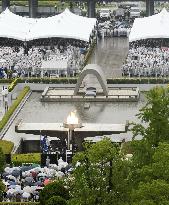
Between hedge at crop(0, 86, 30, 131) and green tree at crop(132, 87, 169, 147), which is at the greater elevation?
green tree at crop(132, 87, 169, 147)

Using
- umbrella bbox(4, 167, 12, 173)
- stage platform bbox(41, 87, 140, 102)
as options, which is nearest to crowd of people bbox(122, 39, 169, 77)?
stage platform bbox(41, 87, 140, 102)

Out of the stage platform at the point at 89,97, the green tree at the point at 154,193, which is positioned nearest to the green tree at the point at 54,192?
the green tree at the point at 154,193

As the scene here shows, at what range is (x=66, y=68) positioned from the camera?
4669 centimetres

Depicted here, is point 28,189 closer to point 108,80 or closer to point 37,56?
point 108,80

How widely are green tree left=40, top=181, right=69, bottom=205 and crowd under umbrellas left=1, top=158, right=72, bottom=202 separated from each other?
2.47 metres

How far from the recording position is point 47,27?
54531 millimetres

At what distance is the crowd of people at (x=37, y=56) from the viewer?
4697cm

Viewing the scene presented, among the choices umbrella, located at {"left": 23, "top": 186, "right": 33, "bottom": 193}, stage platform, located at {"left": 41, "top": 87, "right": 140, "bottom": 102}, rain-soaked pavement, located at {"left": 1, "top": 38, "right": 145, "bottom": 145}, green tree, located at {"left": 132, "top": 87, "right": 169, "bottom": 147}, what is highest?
green tree, located at {"left": 132, "top": 87, "right": 169, "bottom": 147}

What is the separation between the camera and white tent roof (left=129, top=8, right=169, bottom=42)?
52.0 metres

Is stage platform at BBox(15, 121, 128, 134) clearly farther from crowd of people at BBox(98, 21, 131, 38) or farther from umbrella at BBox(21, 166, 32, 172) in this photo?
crowd of people at BBox(98, 21, 131, 38)

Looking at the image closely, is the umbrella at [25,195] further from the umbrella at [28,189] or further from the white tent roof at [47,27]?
the white tent roof at [47,27]

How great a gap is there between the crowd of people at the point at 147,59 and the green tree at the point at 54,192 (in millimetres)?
23210

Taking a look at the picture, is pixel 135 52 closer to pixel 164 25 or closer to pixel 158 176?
pixel 164 25

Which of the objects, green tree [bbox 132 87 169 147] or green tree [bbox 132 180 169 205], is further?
green tree [bbox 132 87 169 147]
